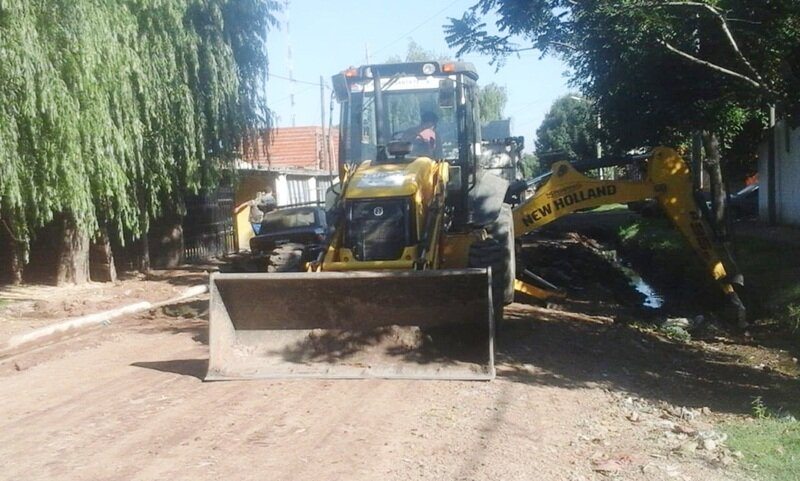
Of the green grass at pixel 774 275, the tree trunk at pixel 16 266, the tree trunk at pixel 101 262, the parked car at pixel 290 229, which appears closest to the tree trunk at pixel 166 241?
the tree trunk at pixel 101 262

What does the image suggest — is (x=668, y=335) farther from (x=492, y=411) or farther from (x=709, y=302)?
(x=492, y=411)

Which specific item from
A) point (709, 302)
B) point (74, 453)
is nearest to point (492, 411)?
point (74, 453)

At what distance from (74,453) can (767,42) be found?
10.3m

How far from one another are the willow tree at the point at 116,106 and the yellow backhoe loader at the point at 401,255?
13.7ft

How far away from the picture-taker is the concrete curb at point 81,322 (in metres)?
13.1

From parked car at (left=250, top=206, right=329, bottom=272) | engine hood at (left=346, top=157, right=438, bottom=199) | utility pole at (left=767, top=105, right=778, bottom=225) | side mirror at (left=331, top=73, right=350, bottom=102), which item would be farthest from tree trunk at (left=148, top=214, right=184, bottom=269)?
utility pole at (left=767, top=105, right=778, bottom=225)

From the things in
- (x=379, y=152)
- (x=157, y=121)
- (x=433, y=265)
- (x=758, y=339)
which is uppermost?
(x=157, y=121)

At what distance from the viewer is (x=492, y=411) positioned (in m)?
8.20

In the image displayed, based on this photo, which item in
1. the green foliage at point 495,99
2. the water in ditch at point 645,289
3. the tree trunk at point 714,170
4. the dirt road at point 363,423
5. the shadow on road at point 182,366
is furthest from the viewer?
the green foliage at point 495,99

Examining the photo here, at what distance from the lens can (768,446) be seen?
23.1 feet

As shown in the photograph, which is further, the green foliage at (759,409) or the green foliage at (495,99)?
the green foliage at (495,99)

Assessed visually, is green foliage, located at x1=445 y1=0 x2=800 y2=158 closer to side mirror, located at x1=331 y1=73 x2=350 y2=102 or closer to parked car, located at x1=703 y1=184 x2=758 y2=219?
side mirror, located at x1=331 y1=73 x2=350 y2=102

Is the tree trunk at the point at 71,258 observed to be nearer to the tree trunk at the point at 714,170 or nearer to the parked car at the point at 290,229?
the parked car at the point at 290,229

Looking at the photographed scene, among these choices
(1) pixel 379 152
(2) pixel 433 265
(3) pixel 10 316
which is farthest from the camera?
(3) pixel 10 316
